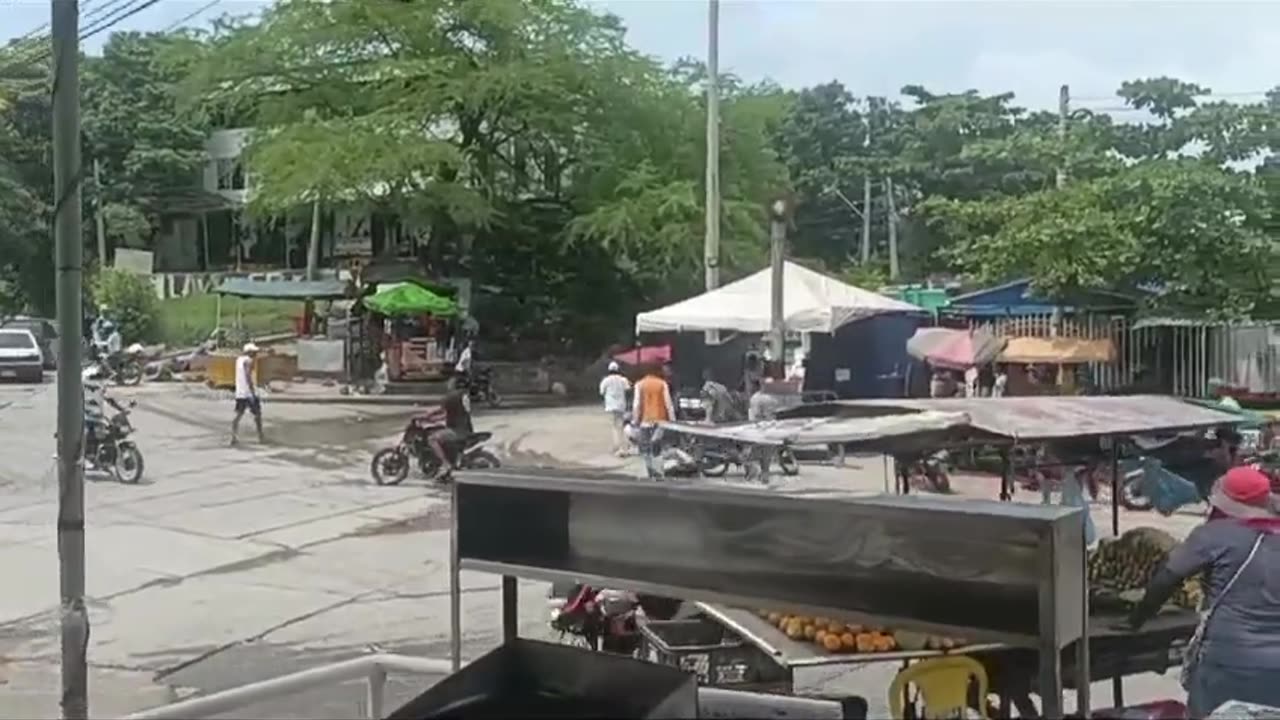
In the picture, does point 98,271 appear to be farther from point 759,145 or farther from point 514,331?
point 759,145

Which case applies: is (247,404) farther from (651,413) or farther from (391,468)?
(651,413)

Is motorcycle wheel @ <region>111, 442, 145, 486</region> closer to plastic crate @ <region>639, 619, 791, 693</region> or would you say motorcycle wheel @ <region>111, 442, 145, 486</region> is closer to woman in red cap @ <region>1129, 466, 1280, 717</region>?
plastic crate @ <region>639, 619, 791, 693</region>

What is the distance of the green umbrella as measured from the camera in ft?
95.5

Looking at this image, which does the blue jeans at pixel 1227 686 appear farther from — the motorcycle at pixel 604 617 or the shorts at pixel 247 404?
the shorts at pixel 247 404

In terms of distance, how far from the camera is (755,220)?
31.2 m

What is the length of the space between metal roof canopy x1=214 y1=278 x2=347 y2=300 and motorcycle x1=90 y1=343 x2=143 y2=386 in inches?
99.0

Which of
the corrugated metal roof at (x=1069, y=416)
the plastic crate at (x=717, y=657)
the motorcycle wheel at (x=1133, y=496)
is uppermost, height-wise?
the corrugated metal roof at (x=1069, y=416)

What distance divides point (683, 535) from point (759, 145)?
3007 centimetres

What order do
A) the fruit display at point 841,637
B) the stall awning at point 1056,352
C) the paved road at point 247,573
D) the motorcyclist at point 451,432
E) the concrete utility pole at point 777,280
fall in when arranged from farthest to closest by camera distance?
1. the stall awning at point 1056,352
2. the concrete utility pole at point 777,280
3. the motorcyclist at point 451,432
4. the paved road at point 247,573
5. the fruit display at point 841,637

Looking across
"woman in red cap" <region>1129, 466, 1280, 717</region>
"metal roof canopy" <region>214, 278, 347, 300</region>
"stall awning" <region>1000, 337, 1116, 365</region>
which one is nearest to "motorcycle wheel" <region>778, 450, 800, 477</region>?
"stall awning" <region>1000, 337, 1116, 365</region>

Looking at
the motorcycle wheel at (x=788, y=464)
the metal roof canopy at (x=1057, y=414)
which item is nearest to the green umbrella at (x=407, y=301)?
the motorcycle wheel at (x=788, y=464)

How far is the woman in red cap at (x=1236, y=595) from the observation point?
5141 mm

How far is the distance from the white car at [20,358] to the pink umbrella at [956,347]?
827 inches

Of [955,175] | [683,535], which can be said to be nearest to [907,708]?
[683,535]
